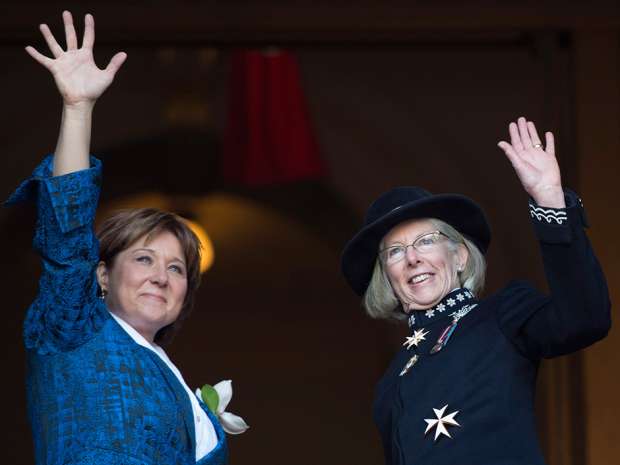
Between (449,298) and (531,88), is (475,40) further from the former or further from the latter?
(449,298)

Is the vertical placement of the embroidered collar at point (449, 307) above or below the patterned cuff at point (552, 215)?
below

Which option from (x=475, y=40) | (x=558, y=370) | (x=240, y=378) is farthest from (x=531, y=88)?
(x=240, y=378)

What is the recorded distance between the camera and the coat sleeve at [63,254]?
3211 mm

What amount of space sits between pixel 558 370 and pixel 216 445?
3228mm

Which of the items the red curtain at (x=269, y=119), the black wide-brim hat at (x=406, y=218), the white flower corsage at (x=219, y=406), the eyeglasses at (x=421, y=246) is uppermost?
the red curtain at (x=269, y=119)

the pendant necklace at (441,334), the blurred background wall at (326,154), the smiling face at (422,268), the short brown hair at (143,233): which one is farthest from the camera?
the blurred background wall at (326,154)

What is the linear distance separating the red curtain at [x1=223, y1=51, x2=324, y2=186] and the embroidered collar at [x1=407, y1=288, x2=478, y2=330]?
3.32m

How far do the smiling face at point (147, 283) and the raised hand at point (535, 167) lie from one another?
108 cm

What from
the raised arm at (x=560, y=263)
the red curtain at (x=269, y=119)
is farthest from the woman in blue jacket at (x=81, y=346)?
the red curtain at (x=269, y=119)

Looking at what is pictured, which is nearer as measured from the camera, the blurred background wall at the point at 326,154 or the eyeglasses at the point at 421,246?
the eyeglasses at the point at 421,246

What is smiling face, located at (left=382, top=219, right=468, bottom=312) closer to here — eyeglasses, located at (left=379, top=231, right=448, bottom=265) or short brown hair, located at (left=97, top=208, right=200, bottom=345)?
eyeglasses, located at (left=379, top=231, right=448, bottom=265)

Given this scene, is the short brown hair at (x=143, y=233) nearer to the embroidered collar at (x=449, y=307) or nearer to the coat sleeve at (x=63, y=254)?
the coat sleeve at (x=63, y=254)

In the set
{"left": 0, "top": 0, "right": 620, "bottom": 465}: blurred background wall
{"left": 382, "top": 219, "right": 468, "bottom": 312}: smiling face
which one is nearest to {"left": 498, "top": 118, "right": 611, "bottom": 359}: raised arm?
{"left": 382, "top": 219, "right": 468, "bottom": 312}: smiling face

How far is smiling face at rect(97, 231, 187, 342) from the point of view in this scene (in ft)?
11.8
